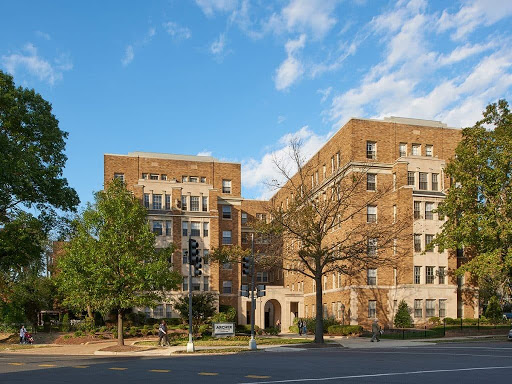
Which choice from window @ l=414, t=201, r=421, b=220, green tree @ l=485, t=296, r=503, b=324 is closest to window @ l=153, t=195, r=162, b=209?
window @ l=414, t=201, r=421, b=220

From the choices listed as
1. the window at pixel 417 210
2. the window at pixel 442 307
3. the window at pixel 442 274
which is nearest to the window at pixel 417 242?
the window at pixel 417 210

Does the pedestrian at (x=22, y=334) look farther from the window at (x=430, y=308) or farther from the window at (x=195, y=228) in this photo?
the window at (x=430, y=308)

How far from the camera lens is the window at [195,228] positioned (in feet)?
211

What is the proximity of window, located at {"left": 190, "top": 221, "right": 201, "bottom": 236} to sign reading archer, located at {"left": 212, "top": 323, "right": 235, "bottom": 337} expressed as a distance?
27.3 metres

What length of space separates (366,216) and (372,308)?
8.49 meters

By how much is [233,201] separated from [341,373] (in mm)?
52478

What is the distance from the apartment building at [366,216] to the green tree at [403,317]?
146 centimetres

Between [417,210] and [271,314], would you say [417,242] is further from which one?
[271,314]

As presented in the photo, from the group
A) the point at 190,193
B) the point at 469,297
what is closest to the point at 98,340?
the point at 190,193

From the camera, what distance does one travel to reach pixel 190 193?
213 feet

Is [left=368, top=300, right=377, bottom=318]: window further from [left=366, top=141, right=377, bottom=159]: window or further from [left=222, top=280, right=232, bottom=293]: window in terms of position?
[left=222, top=280, right=232, bottom=293]: window

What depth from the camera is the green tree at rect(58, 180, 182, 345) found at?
36781 mm

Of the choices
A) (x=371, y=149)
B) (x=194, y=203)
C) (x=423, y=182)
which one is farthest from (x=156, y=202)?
(x=423, y=182)

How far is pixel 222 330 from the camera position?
37531mm
